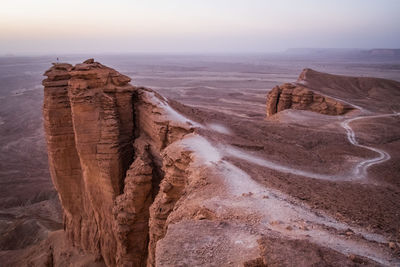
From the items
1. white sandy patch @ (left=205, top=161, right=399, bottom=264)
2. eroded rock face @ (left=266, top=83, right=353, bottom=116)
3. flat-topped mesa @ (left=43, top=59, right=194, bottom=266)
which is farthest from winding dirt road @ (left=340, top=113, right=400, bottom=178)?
eroded rock face @ (left=266, top=83, right=353, bottom=116)

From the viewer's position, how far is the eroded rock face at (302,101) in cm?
2982

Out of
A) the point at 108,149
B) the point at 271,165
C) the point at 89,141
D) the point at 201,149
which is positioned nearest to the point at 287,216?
the point at 201,149

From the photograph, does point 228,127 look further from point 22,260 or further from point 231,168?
point 22,260

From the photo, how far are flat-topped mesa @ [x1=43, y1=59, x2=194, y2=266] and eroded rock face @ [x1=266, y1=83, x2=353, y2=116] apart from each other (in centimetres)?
2173

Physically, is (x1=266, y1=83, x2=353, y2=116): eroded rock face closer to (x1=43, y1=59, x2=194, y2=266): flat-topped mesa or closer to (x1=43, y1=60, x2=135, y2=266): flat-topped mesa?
(x1=43, y1=59, x2=194, y2=266): flat-topped mesa

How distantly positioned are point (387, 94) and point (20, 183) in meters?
46.7

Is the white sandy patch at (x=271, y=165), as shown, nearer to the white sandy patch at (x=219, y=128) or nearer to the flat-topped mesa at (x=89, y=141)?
the white sandy patch at (x=219, y=128)

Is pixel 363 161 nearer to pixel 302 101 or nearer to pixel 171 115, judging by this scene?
pixel 171 115

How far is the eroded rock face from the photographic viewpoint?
97.8ft

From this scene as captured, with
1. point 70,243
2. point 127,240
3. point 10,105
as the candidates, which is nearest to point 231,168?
point 127,240

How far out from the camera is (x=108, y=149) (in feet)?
45.0

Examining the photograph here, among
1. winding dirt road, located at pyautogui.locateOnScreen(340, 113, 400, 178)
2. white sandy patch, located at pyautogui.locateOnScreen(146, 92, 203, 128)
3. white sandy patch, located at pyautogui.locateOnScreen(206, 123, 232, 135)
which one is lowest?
winding dirt road, located at pyautogui.locateOnScreen(340, 113, 400, 178)

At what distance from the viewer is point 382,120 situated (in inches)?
914

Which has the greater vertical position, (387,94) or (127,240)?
(387,94)
